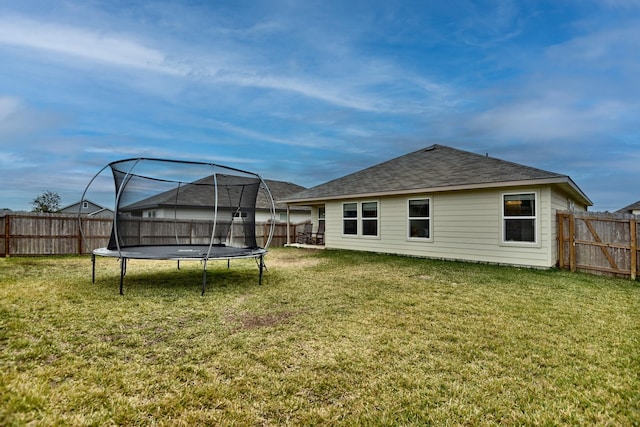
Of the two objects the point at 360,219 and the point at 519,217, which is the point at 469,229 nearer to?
the point at 519,217

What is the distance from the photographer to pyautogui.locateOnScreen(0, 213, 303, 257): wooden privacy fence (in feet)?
33.4

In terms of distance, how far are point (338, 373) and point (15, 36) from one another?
992cm

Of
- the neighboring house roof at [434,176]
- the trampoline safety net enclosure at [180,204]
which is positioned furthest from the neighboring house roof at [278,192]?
the trampoline safety net enclosure at [180,204]

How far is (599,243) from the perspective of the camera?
758 cm

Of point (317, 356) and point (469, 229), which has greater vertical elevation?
point (469, 229)

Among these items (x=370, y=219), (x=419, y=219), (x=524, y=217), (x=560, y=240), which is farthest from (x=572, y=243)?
(x=370, y=219)

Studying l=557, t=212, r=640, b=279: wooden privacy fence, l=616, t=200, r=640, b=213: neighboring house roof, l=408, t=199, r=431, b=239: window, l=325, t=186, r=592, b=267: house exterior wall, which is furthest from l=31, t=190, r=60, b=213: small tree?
l=616, t=200, r=640, b=213: neighboring house roof

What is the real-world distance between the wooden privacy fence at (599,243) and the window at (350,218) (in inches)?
258

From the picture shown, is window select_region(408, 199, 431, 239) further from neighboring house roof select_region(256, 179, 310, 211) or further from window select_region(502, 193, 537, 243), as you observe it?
neighboring house roof select_region(256, 179, 310, 211)

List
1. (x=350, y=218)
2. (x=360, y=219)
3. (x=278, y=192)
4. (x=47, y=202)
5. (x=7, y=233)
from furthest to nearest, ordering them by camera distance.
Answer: (x=47, y=202)
(x=278, y=192)
(x=350, y=218)
(x=360, y=219)
(x=7, y=233)


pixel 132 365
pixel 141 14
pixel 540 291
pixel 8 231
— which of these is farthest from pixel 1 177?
pixel 540 291

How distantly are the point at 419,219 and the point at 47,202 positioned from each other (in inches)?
1329

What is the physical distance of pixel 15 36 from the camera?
7105mm

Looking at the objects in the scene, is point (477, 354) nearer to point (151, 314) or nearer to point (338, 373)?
point (338, 373)
